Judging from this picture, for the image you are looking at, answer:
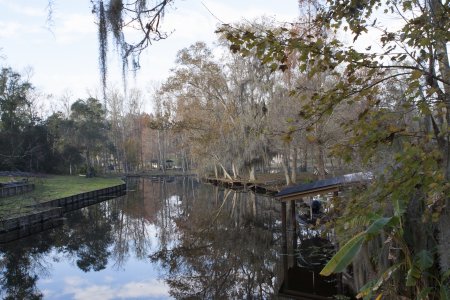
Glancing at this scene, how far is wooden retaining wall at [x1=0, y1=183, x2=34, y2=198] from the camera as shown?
2655 centimetres

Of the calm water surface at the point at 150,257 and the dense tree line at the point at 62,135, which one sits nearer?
the calm water surface at the point at 150,257

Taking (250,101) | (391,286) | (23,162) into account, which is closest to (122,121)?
(23,162)

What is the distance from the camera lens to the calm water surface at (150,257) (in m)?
12.4

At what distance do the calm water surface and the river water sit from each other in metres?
0.03

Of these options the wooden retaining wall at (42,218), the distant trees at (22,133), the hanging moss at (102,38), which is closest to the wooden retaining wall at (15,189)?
the wooden retaining wall at (42,218)

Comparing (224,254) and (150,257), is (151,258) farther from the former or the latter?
(224,254)

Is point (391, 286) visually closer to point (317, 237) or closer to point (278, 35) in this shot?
point (278, 35)

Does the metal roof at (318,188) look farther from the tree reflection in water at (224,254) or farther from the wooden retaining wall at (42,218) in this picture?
the wooden retaining wall at (42,218)

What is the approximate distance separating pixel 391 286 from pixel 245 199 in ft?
87.4

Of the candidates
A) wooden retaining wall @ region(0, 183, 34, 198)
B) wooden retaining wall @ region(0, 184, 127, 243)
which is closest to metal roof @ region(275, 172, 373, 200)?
wooden retaining wall @ region(0, 184, 127, 243)

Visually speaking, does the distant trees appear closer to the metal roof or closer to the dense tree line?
the dense tree line

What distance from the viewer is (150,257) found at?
16.9 meters

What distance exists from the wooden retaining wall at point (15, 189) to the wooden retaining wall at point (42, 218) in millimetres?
2918

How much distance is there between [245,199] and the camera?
32781mm
